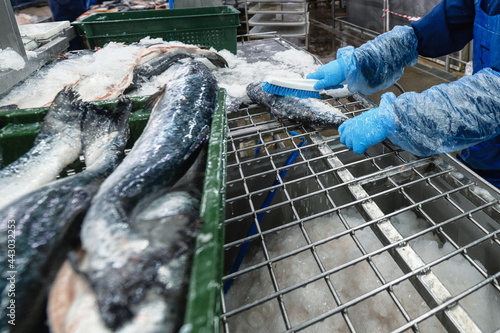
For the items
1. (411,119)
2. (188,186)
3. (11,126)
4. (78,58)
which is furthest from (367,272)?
(78,58)

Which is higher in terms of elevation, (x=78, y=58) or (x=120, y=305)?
(x=78, y=58)

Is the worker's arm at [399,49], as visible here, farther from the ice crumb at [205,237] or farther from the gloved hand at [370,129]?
the ice crumb at [205,237]

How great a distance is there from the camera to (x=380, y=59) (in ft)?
7.34

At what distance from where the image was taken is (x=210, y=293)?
50 cm

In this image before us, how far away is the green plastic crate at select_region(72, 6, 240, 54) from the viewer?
2.89 meters

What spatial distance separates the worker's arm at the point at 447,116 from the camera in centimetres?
144

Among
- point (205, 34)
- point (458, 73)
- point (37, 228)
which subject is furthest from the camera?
point (458, 73)

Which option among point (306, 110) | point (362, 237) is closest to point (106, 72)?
point (306, 110)

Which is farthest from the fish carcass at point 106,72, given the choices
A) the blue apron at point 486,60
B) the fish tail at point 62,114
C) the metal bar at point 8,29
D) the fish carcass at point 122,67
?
the blue apron at point 486,60

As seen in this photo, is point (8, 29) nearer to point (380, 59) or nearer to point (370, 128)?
point (370, 128)

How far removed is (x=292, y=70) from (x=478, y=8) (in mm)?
1324

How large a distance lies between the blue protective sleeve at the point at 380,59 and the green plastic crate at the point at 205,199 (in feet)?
4.05

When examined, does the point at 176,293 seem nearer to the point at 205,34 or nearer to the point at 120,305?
the point at 120,305

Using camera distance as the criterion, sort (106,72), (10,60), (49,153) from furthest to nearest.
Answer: (106,72) < (10,60) < (49,153)
